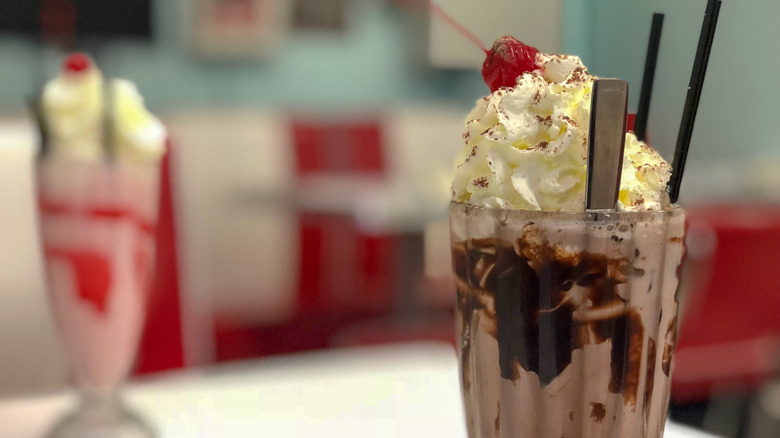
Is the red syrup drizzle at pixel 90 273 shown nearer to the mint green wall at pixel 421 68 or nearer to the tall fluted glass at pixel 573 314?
the tall fluted glass at pixel 573 314

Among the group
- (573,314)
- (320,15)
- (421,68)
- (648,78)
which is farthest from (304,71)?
(573,314)

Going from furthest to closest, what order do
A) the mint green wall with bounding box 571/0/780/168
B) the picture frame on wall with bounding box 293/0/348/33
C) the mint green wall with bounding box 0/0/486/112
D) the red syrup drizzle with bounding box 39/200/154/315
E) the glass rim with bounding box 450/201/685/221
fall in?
the picture frame on wall with bounding box 293/0/348/33 < the mint green wall with bounding box 0/0/486/112 < the red syrup drizzle with bounding box 39/200/154/315 < the mint green wall with bounding box 571/0/780/168 < the glass rim with bounding box 450/201/685/221

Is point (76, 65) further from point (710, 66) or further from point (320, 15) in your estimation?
point (320, 15)

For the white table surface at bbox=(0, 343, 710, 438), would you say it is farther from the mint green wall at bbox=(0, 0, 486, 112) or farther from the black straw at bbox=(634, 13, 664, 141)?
the mint green wall at bbox=(0, 0, 486, 112)

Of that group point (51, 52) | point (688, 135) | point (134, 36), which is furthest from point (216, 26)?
point (688, 135)

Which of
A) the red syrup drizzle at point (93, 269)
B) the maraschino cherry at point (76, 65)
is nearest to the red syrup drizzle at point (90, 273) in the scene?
the red syrup drizzle at point (93, 269)

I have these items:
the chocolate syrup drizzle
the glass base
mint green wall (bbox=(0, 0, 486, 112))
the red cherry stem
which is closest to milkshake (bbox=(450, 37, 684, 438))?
the chocolate syrup drizzle

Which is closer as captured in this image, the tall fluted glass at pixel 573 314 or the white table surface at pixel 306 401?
the tall fluted glass at pixel 573 314
